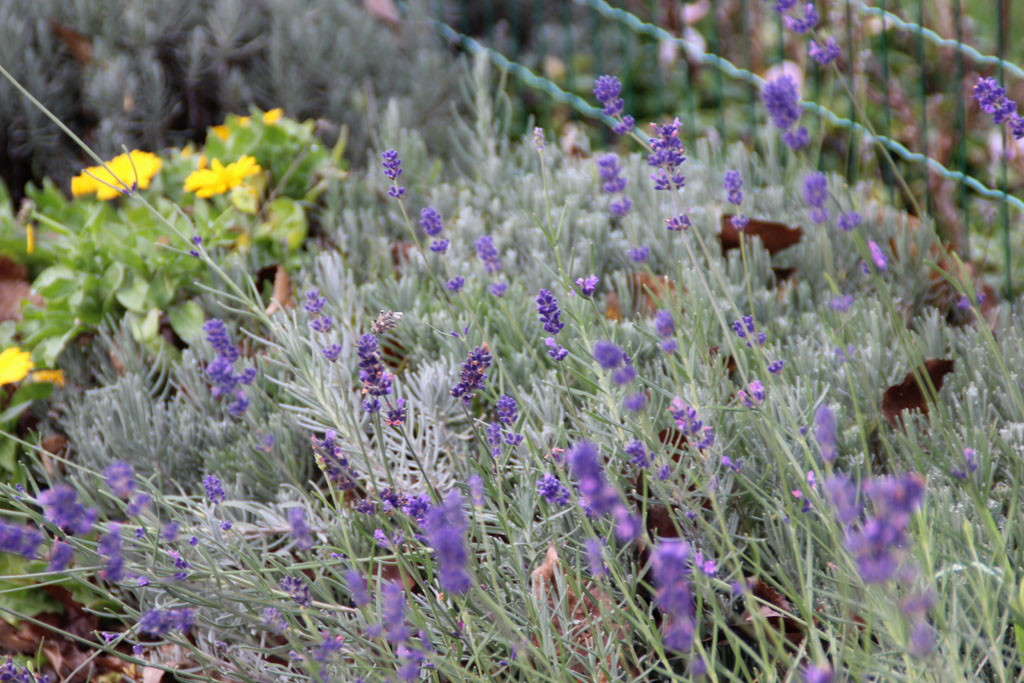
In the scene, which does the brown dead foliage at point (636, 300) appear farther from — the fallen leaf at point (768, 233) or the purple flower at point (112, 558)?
the purple flower at point (112, 558)

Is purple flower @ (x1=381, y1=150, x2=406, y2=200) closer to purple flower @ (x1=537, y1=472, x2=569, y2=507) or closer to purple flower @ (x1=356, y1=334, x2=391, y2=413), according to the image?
purple flower @ (x1=356, y1=334, x2=391, y2=413)

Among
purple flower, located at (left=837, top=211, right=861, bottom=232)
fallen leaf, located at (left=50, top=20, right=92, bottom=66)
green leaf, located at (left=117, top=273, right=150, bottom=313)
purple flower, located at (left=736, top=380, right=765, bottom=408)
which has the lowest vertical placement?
green leaf, located at (left=117, top=273, right=150, bottom=313)

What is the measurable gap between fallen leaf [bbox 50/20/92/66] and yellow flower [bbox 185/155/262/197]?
1188mm

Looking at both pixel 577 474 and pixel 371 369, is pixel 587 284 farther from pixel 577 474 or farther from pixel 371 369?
pixel 577 474

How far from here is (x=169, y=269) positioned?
2271mm

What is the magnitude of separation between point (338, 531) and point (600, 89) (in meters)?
0.83

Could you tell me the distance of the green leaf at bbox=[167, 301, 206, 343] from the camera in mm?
2203

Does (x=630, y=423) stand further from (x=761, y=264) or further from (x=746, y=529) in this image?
(x=761, y=264)

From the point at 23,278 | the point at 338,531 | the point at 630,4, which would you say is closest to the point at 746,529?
the point at 338,531

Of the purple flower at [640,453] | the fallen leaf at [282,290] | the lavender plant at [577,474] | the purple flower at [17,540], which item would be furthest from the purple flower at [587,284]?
the fallen leaf at [282,290]

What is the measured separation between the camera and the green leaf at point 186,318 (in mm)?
2203

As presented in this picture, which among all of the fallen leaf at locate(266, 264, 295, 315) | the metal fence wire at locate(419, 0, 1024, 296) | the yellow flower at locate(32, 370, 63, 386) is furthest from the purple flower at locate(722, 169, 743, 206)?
the yellow flower at locate(32, 370, 63, 386)

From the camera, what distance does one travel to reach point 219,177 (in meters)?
2.40

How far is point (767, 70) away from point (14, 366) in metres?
3.17
